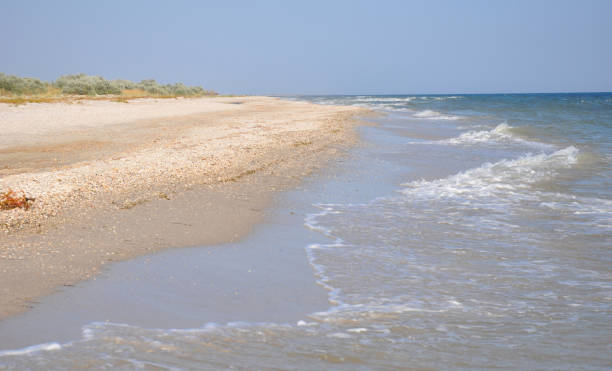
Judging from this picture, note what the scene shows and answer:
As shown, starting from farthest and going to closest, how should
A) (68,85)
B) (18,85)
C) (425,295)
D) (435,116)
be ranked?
(68,85) < (18,85) < (435,116) < (425,295)

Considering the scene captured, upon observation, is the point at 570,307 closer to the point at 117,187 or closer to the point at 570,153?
the point at 117,187

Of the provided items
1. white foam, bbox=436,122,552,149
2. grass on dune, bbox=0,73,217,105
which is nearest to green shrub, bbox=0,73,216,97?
grass on dune, bbox=0,73,217,105

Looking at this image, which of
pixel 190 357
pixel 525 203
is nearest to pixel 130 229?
pixel 190 357

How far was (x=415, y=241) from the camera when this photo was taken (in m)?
5.69

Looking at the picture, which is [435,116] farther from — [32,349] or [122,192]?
[32,349]

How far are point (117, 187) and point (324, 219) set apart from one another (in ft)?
10.6

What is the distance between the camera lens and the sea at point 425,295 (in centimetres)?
304

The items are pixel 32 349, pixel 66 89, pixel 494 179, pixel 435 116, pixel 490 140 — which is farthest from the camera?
pixel 66 89

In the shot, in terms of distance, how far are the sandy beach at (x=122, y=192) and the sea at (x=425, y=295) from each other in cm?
92

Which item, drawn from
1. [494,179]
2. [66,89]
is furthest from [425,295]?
[66,89]

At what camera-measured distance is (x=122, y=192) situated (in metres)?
7.46

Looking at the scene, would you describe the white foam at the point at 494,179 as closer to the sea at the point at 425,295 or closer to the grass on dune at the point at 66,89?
the sea at the point at 425,295

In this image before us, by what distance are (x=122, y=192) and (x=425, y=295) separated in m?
4.94

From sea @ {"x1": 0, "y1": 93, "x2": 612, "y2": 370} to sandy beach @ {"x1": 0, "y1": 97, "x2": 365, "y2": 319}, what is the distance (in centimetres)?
92
